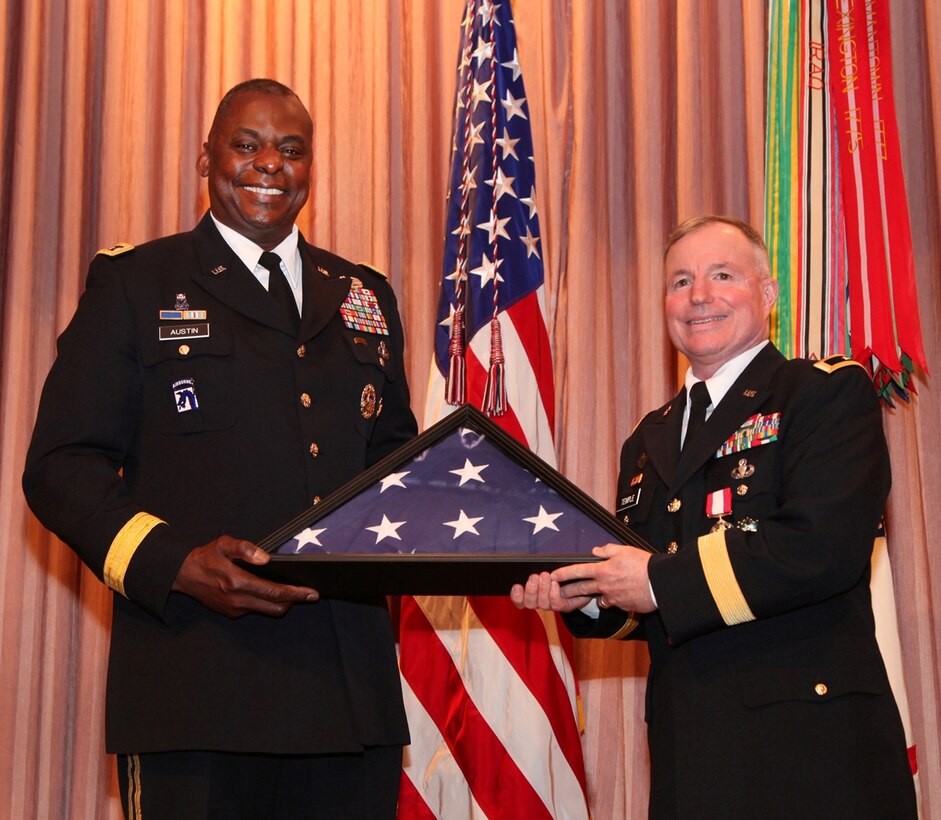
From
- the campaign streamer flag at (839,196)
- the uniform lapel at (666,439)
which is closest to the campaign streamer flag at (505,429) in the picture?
the campaign streamer flag at (839,196)

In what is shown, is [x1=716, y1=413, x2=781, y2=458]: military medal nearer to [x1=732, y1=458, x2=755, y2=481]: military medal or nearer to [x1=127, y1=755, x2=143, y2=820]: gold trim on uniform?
[x1=732, y1=458, x2=755, y2=481]: military medal

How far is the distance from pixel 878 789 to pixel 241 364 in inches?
57.2

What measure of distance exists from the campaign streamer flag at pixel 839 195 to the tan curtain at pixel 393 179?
1.22ft

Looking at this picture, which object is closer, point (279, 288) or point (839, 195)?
point (279, 288)

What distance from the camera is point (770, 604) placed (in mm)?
2074

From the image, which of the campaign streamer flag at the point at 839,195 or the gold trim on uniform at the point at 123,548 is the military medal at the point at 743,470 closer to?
the gold trim on uniform at the point at 123,548

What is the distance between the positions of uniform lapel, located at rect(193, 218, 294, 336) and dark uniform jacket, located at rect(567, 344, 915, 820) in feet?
3.03

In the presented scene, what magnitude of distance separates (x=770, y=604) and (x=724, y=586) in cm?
9

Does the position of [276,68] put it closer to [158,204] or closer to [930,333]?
[158,204]

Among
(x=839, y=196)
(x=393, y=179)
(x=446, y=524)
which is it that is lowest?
(x=446, y=524)

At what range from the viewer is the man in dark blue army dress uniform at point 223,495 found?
80.6 inches

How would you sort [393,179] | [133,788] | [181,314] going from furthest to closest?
[393,179], [181,314], [133,788]

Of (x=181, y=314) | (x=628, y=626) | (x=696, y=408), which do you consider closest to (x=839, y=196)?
(x=696, y=408)

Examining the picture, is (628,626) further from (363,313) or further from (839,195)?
(839,195)
